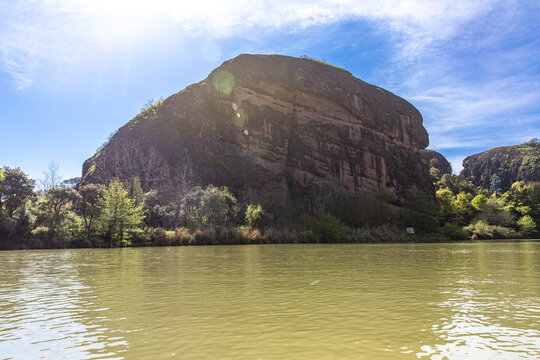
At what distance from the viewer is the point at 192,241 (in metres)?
37.2

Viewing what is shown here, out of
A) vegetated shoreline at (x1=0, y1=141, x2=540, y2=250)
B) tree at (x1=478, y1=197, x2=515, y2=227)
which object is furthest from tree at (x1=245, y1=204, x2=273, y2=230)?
tree at (x1=478, y1=197, x2=515, y2=227)

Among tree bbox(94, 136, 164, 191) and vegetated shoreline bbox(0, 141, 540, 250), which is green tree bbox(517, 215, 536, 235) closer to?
vegetated shoreline bbox(0, 141, 540, 250)

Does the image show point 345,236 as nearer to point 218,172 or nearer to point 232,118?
point 218,172

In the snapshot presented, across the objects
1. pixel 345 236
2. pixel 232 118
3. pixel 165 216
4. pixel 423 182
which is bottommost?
pixel 345 236

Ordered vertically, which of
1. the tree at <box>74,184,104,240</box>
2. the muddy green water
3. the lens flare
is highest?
the lens flare

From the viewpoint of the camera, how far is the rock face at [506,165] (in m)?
127

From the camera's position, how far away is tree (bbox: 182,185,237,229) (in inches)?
1580

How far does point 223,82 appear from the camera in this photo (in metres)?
69.6

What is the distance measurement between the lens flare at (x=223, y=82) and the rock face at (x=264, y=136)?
206 mm

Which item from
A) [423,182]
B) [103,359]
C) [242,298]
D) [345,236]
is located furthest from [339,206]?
[103,359]

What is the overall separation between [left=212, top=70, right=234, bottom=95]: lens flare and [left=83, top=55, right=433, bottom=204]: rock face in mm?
206

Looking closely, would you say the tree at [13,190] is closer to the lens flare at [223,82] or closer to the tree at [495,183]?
the lens flare at [223,82]

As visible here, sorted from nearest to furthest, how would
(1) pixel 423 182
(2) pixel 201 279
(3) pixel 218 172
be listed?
(2) pixel 201 279 < (3) pixel 218 172 < (1) pixel 423 182

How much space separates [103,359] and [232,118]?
64924 mm
